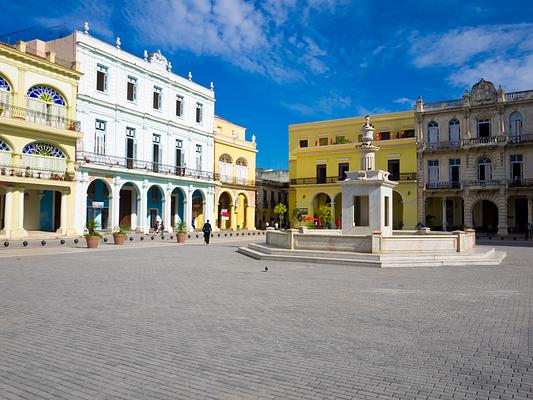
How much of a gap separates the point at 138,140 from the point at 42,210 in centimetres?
945

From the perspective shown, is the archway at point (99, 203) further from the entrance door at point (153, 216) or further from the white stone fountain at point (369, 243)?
the white stone fountain at point (369, 243)

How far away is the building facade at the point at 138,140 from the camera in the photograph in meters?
32.0

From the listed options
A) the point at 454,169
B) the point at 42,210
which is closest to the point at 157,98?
the point at 42,210

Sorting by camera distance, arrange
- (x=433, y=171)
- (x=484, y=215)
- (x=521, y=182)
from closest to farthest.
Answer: (x=521, y=182), (x=484, y=215), (x=433, y=171)

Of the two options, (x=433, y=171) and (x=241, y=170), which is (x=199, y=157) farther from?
(x=433, y=171)

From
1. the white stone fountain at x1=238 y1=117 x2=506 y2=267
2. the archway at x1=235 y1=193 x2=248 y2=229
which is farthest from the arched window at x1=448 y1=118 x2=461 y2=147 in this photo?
the white stone fountain at x1=238 y1=117 x2=506 y2=267

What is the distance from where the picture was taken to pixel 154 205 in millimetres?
39594

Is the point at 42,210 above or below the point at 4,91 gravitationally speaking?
below

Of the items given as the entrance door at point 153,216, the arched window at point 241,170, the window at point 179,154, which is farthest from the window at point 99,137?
the arched window at point 241,170

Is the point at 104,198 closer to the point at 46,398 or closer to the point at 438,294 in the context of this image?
the point at 438,294

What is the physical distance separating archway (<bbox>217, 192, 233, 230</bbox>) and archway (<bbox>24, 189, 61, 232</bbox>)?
17.5 metres

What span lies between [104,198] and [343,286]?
28.5 meters

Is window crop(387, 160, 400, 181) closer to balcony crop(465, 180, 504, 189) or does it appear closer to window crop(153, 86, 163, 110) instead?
balcony crop(465, 180, 504, 189)

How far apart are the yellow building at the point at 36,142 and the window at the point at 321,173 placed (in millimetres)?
25755
